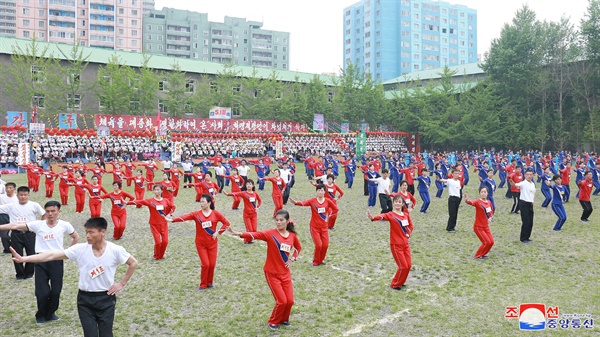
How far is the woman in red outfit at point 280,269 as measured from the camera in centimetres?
641

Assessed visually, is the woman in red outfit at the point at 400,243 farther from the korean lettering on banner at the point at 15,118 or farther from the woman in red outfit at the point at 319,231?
the korean lettering on banner at the point at 15,118

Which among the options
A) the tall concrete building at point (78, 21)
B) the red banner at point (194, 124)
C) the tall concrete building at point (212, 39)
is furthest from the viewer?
the tall concrete building at point (212, 39)

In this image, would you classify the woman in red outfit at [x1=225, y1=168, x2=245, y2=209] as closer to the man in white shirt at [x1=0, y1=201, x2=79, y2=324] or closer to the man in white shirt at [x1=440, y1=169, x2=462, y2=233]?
the man in white shirt at [x1=440, y1=169, x2=462, y2=233]

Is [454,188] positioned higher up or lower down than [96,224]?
lower down

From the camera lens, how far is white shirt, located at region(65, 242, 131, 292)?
4.82 meters

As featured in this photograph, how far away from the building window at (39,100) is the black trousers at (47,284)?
43265mm

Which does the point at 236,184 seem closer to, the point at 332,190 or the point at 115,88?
the point at 332,190

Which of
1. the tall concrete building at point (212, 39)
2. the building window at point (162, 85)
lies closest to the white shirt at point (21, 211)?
the building window at point (162, 85)

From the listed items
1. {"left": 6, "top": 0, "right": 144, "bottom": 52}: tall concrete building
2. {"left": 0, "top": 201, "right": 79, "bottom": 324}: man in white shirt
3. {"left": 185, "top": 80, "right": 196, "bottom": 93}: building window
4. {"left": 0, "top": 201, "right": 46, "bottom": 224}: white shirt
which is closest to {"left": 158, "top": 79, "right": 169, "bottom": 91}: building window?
{"left": 185, "top": 80, "right": 196, "bottom": 93}: building window

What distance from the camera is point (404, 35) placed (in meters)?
88.9

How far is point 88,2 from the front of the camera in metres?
79.9

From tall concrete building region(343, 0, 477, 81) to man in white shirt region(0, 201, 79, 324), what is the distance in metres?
86.2

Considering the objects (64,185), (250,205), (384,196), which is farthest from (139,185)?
(384,196)

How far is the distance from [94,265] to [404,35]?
9111cm
